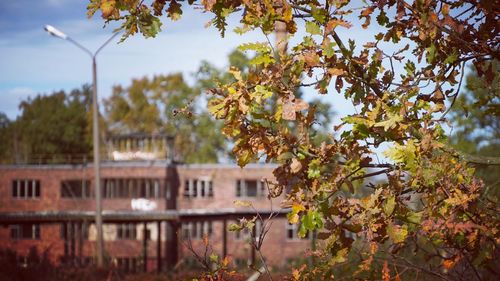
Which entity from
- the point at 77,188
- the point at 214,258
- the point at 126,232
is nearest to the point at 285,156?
the point at 214,258

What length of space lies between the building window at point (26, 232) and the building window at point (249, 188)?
14.9 meters

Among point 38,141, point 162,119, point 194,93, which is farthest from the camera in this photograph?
point 38,141

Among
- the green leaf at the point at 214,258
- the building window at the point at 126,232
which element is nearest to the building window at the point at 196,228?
the building window at the point at 126,232

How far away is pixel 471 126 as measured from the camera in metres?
41.1

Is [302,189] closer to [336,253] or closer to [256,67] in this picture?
[336,253]

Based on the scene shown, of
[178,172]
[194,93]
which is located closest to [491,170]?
[178,172]

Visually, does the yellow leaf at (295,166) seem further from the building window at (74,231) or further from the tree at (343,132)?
Answer: the building window at (74,231)

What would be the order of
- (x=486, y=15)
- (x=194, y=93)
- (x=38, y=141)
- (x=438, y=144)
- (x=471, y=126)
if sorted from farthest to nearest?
(x=38, y=141) < (x=194, y=93) < (x=471, y=126) < (x=486, y=15) < (x=438, y=144)

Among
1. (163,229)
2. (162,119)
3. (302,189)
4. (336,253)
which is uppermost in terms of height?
(162,119)

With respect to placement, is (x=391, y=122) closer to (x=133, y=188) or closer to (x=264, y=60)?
(x=264, y=60)

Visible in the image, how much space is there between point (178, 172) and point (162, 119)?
1762 cm

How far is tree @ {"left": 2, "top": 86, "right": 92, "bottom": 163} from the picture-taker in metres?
73.8

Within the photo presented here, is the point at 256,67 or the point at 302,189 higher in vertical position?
the point at 256,67

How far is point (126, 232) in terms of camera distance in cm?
5206
